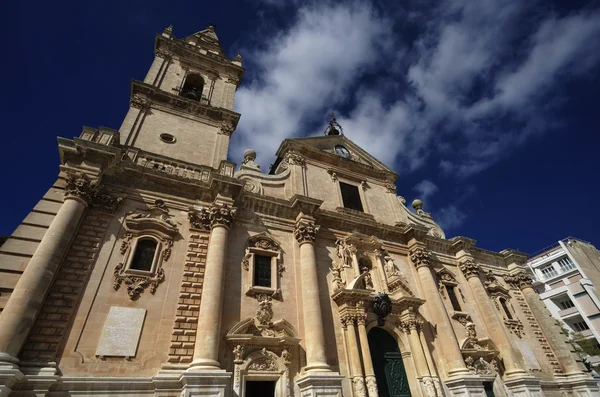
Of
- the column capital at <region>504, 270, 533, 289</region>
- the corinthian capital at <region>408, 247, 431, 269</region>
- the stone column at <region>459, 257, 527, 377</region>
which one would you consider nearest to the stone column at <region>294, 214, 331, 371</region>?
the corinthian capital at <region>408, 247, 431, 269</region>

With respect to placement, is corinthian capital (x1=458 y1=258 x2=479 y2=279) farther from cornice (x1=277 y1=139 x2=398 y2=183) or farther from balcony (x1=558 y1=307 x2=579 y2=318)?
balcony (x1=558 y1=307 x2=579 y2=318)

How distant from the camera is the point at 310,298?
39.1 ft

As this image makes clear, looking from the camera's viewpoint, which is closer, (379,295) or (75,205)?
(75,205)

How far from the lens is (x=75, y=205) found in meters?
9.98

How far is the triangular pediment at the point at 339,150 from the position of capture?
17922 millimetres

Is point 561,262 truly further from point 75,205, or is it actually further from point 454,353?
point 75,205

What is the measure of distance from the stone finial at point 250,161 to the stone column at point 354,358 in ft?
26.6

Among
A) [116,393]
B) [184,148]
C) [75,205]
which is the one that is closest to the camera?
[116,393]

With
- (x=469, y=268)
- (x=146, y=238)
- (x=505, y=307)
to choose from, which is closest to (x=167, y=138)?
(x=146, y=238)

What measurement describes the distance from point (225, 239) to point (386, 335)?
26.1 feet

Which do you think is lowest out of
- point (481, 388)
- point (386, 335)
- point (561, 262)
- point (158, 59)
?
point (481, 388)

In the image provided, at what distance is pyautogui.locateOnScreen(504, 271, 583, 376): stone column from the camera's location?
16500 millimetres

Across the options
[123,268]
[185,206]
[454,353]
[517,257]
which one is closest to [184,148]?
[185,206]

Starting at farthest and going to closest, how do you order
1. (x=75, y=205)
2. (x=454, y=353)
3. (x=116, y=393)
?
(x=454, y=353), (x=75, y=205), (x=116, y=393)
